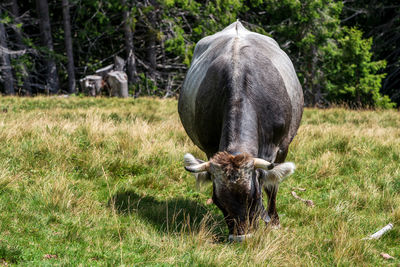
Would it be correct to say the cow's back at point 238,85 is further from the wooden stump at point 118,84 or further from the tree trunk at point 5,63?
the tree trunk at point 5,63

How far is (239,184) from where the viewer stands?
12.3 ft

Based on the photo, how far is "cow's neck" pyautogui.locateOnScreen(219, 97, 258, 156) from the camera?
413 centimetres

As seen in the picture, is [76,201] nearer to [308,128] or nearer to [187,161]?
[187,161]

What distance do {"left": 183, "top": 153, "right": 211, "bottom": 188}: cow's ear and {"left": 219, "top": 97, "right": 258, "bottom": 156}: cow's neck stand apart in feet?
0.98

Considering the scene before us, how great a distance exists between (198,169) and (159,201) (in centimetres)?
152

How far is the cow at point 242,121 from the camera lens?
3.83m

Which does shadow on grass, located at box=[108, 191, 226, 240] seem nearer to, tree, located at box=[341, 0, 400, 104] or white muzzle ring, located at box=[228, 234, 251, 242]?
white muzzle ring, located at box=[228, 234, 251, 242]

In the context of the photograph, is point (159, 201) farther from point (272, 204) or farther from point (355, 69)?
point (355, 69)

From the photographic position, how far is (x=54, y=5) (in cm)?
2116

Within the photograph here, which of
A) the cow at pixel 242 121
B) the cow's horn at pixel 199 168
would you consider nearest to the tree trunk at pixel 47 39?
the cow at pixel 242 121

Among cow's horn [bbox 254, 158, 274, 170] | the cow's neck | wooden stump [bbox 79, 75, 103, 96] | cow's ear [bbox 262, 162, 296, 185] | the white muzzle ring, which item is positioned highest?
the cow's neck

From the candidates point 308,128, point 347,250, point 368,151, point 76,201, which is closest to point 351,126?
point 308,128

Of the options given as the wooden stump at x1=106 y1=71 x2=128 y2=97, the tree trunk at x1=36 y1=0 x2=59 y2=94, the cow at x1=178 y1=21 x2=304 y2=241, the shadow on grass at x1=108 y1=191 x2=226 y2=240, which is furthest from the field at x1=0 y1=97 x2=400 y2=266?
the tree trunk at x1=36 y1=0 x2=59 y2=94

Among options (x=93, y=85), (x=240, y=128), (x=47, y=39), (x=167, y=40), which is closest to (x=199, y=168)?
(x=240, y=128)
